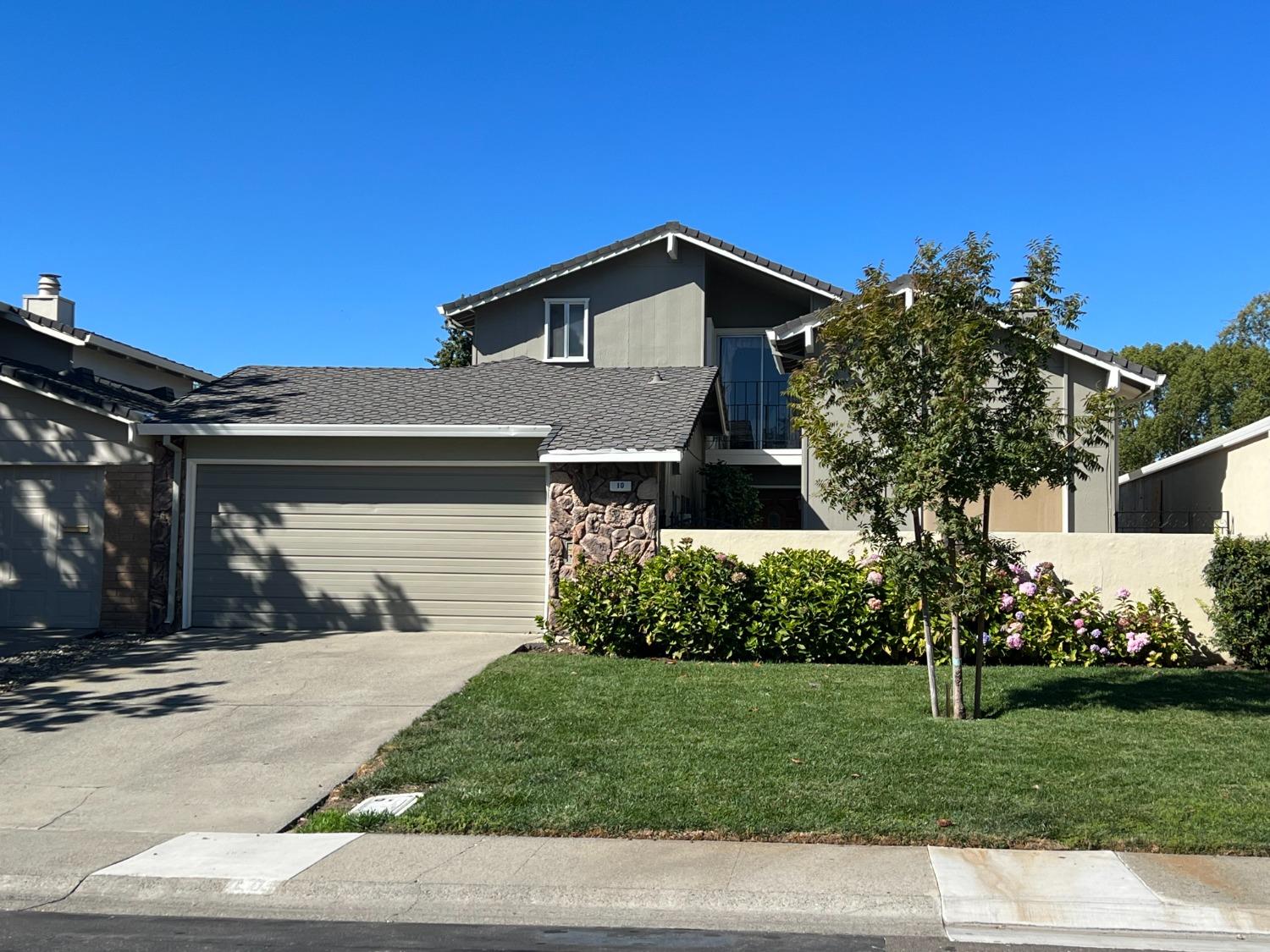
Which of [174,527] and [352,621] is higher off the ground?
[174,527]

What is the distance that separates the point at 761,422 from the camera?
72.6ft

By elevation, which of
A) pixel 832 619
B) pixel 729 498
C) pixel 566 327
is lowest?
pixel 832 619

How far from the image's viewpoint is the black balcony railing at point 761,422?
22.1 meters

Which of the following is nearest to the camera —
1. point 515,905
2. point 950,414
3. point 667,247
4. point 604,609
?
point 515,905

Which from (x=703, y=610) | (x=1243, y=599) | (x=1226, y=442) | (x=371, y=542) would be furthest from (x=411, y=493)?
(x=1226, y=442)

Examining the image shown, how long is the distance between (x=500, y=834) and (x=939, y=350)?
5336mm

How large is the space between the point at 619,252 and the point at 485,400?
24.7 feet

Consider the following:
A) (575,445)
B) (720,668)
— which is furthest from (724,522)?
(720,668)

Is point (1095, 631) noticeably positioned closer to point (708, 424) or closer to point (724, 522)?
point (724, 522)

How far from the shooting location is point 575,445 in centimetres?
→ 1336

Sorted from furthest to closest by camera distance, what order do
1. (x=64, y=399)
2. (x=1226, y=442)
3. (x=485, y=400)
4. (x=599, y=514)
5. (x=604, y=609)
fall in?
1. (x=1226, y=442)
2. (x=485, y=400)
3. (x=64, y=399)
4. (x=599, y=514)
5. (x=604, y=609)

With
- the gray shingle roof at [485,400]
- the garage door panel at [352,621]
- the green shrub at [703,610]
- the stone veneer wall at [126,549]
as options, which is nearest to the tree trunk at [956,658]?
the green shrub at [703,610]

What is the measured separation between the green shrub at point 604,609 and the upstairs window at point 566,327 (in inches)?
407

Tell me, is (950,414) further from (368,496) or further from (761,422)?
(761,422)
